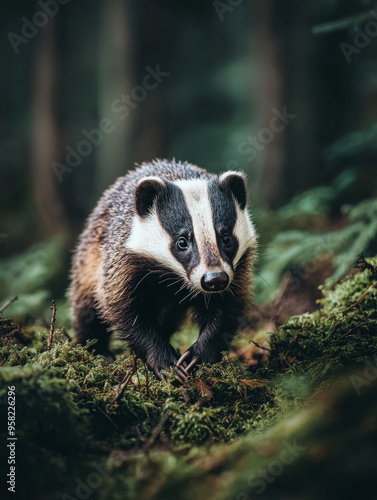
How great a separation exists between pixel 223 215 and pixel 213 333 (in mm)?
987

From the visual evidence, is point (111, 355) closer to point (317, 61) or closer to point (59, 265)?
point (59, 265)

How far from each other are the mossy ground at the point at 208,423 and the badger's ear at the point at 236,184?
4.18ft

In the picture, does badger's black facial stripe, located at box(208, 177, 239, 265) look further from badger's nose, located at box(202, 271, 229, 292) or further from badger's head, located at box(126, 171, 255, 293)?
badger's nose, located at box(202, 271, 229, 292)

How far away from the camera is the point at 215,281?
365 cm

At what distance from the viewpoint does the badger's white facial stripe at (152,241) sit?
4.16 m

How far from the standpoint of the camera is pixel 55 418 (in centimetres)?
270

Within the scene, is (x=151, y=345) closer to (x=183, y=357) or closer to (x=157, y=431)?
(x=183, y=357)

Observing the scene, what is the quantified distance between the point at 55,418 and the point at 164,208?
81.1 inches

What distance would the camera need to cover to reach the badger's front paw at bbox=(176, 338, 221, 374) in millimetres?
4074
